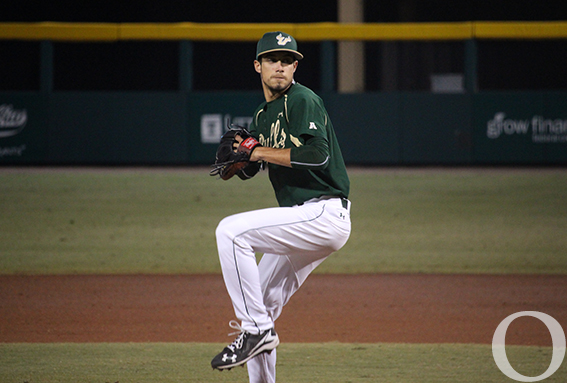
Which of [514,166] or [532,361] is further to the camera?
[514,166]

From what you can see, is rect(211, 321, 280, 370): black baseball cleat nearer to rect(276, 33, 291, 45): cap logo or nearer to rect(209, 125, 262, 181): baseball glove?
rect(209, 125, 262, 181): baseball glove

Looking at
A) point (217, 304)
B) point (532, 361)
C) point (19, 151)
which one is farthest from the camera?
point (19, 151)

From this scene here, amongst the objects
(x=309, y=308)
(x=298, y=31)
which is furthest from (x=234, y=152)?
(x=298, y=31)

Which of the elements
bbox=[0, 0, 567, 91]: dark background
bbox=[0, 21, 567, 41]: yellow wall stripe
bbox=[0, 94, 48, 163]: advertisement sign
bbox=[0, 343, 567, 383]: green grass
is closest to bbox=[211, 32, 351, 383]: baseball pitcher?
bbox=[0, 343, 567, 383]: green grass

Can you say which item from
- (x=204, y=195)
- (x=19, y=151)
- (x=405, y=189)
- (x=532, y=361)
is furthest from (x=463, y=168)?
(x=532, y=361)

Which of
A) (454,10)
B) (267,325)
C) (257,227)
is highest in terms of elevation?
Result: (454,10)

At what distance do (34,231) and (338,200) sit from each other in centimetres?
772

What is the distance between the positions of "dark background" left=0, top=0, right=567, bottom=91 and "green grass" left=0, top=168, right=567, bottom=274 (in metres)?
10.0

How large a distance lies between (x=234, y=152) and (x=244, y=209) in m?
8.05

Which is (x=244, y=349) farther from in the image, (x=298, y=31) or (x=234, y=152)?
(x=298, y=31)

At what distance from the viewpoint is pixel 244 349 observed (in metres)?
3.62

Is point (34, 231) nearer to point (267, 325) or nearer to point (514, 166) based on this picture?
point (267, 325)

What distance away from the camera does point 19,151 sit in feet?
59.3

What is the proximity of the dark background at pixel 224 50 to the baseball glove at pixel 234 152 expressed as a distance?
20.6 m
